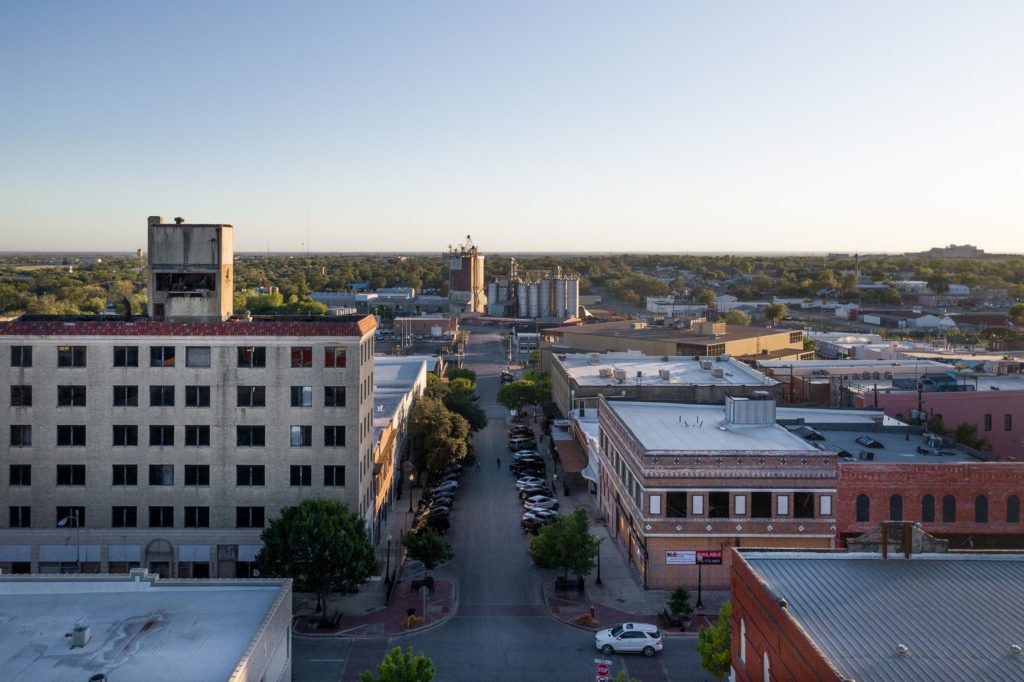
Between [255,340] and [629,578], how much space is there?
21.7 meters

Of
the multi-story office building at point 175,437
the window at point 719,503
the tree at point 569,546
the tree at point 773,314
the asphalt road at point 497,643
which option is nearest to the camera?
the asphalt road at point 497,643

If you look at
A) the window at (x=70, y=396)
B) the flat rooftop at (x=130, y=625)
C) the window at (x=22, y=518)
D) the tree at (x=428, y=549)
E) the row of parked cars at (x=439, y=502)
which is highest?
the window at (x=70, y=396)

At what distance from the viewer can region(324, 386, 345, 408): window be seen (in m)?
45.1

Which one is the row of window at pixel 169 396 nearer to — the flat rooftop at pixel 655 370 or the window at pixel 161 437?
the window at pixel 161 437

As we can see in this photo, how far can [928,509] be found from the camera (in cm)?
4409

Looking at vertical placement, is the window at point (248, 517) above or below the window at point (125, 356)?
below

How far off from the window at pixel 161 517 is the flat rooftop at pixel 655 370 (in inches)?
1357

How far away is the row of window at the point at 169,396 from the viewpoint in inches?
1773

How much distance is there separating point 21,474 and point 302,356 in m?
14.8

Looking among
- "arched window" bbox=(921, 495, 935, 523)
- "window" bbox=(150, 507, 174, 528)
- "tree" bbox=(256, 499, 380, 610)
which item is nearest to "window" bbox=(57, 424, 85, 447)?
"window" bbox=(150, 507, 174, 528)

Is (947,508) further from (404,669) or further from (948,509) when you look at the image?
(404,669)

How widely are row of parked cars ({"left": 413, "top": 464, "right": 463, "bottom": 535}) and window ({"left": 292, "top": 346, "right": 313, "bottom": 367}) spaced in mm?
12942

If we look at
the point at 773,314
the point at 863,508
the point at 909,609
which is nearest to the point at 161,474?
the point at 863,508

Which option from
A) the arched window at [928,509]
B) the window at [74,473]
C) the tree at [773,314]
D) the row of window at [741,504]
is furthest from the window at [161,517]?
the tree at [773,314]
